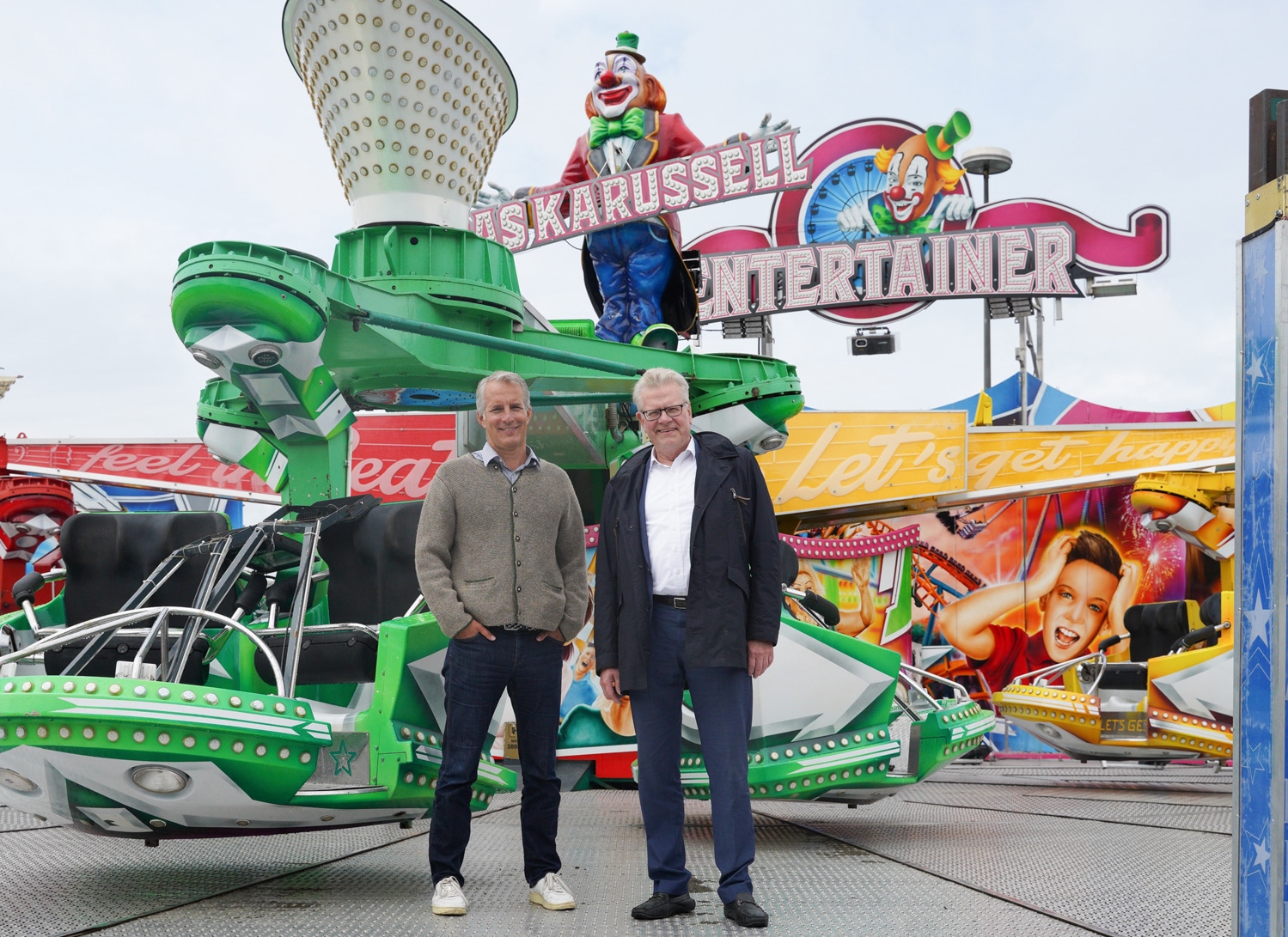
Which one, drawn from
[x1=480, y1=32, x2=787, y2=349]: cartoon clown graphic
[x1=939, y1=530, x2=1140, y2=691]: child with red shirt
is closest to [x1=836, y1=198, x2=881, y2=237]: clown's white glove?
[x1=939, y1=530, x2=1140, y2=691]: child with red shirt

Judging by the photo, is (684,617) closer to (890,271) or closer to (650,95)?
(650,95)

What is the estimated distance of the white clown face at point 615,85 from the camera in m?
9.37

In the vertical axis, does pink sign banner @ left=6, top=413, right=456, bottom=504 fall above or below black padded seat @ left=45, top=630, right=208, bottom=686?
above

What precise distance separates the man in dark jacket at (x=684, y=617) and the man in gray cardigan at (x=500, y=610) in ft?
0.64

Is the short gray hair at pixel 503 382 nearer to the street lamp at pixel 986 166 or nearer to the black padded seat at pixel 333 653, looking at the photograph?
the black padded seat at pixel 333 653

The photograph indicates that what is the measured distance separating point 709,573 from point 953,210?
14.1 meters

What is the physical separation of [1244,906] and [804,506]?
35.5ft

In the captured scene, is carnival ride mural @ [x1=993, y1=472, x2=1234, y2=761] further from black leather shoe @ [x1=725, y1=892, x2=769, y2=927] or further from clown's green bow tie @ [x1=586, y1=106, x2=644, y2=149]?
black leather shoe @ [x1=725, y1=892, x2=769, y2=927]

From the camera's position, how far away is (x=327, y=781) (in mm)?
3949

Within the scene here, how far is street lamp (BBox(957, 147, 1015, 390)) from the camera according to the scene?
53.4 feet

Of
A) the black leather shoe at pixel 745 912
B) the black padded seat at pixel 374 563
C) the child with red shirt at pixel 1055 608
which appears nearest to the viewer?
the black leather shoe at pixel 745 912

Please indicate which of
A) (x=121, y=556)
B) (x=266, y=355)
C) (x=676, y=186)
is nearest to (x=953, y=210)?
(x=676, y=186)

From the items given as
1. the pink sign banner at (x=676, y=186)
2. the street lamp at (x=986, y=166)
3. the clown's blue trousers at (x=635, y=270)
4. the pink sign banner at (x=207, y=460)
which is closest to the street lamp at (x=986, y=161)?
the street lamp at (x=986, y=166)

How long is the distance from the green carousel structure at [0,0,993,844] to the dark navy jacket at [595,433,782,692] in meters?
0.72
